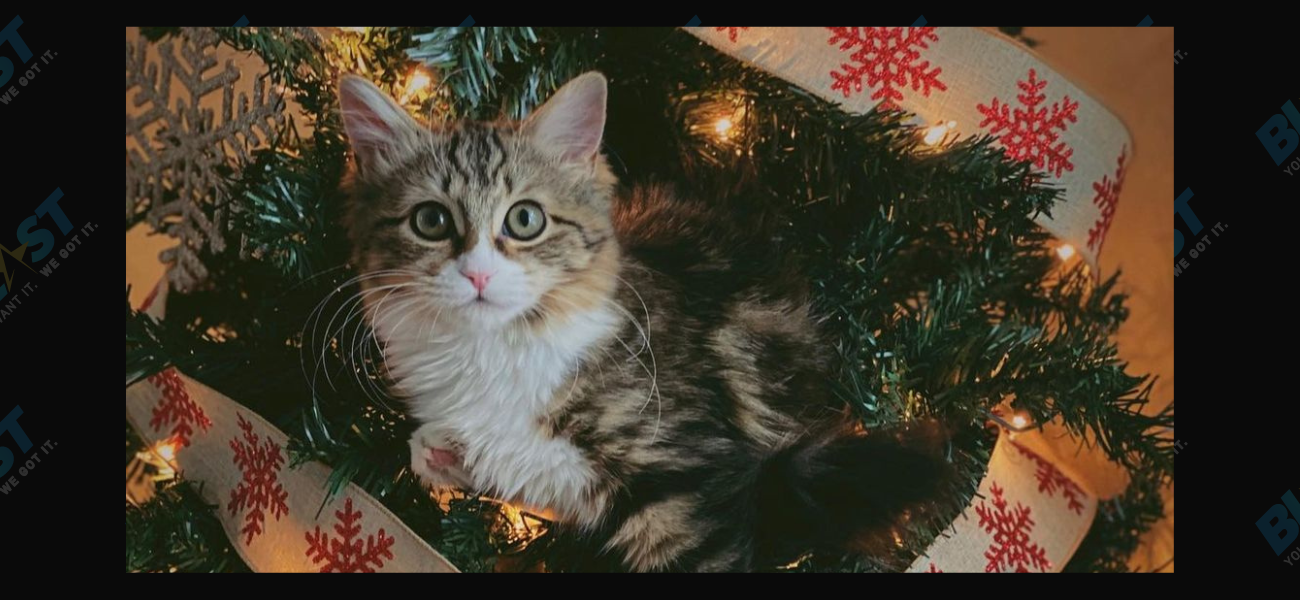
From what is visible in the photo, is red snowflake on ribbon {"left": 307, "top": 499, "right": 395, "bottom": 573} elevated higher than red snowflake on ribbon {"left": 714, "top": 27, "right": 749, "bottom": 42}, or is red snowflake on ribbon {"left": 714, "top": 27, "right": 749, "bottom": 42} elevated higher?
red snowflake on ribbon {"left": 714, "top": 27, "right": 749, "bottom": 42}

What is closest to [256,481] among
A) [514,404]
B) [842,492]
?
[514,404]

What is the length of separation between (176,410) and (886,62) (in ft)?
2.26

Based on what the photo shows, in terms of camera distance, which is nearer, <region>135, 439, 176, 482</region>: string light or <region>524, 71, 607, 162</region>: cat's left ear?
<region>524, 71, 607, 162</region>: cat's left ear

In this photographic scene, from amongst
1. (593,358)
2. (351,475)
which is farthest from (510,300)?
(351,475)

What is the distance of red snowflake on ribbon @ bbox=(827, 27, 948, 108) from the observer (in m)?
0.76

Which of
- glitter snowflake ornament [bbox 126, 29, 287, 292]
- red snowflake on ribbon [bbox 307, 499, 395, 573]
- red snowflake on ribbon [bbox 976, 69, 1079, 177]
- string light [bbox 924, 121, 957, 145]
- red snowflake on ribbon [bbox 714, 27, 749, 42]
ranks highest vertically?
glitter snowflake ornament [bbox 126, 29, 287, 292]

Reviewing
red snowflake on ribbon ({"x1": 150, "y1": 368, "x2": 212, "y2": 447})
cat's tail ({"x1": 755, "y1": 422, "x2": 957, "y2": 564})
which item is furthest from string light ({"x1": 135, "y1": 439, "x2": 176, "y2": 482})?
cat's tail ({"x1": 755, "y1": 422, "x2": 957, "y2": 564})

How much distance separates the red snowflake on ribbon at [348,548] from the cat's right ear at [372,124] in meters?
0.27

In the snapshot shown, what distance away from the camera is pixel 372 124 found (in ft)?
2.40

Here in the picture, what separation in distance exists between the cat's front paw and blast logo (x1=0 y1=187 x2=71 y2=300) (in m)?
0.39

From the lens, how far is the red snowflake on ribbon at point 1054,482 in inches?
32.9

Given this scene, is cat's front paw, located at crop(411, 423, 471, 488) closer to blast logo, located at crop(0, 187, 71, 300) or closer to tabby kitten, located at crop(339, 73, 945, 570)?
tabby kitten, located at crop(339, 73, 945, 570)

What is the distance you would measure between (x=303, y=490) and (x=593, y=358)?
26cm

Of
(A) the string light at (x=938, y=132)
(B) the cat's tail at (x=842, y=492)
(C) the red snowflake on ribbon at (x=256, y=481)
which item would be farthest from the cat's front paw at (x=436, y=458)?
(A) the string light at (x=938, y=132)
